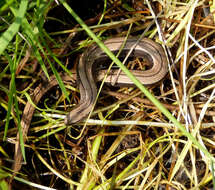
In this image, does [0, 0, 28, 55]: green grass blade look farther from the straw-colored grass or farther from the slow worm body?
the slow worm body

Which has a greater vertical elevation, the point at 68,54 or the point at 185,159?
the point at 68,54

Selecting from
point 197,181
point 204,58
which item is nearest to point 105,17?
point 204,58

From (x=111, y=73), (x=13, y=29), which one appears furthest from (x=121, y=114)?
(x=13, y=29)

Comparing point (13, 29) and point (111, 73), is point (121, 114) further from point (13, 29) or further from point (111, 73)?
point (13, 29)

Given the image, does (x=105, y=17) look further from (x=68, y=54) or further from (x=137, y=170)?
(x=137, y=170)

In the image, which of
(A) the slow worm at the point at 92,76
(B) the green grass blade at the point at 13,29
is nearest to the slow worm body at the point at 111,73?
(A) the slow worm at the point at 92,76

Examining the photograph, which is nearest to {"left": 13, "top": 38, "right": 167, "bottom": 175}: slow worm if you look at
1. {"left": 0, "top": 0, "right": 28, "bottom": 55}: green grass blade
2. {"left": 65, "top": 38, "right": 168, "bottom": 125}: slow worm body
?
{"left": 65, "top": 38, "right": 168, "bottom": 125}: slow worm body

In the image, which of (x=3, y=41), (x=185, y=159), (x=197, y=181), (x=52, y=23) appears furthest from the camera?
Result: (x=52, y=23)

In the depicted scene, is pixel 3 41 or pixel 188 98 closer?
pixel 3 41

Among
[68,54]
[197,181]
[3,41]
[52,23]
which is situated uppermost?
[3,41]
